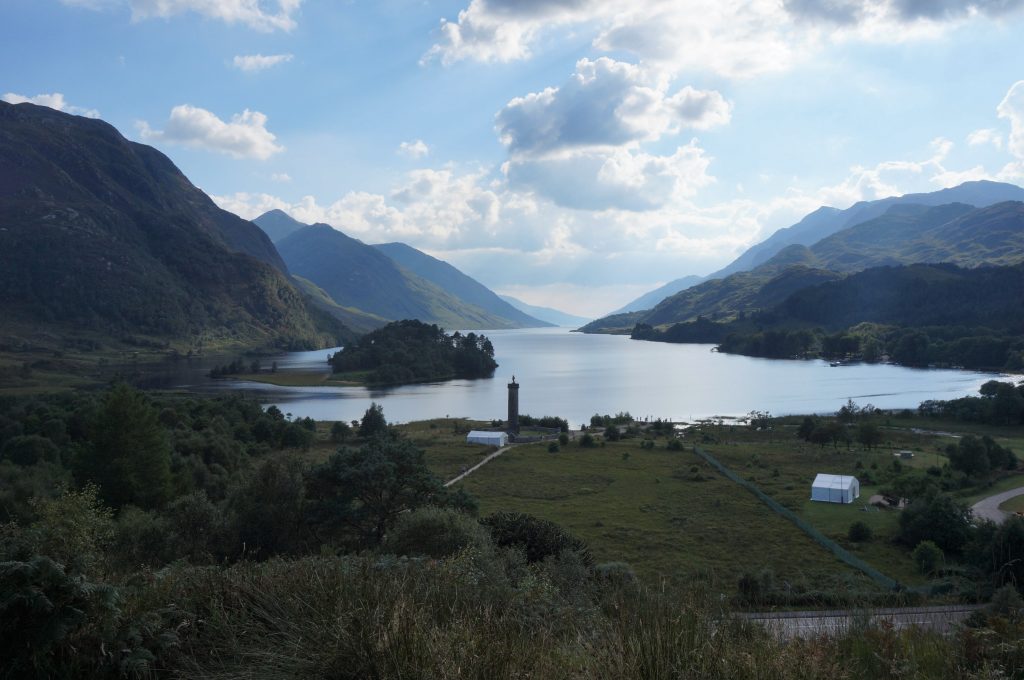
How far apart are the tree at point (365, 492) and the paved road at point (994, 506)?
2505 cm

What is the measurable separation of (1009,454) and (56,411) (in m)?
63.5

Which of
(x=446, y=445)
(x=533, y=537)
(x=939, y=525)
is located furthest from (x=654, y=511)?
(x=446, y=445)

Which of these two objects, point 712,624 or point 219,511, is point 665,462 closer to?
point 219,511

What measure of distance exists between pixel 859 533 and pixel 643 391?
69618 mm

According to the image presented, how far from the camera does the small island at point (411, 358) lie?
121 m

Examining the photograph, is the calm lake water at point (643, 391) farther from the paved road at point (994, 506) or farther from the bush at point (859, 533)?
the bush at point (859, 533)

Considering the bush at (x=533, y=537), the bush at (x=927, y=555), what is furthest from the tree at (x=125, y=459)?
the bush at (x=927, y=555)

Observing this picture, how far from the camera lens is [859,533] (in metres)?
27.7

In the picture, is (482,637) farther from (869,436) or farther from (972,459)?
(869,436)

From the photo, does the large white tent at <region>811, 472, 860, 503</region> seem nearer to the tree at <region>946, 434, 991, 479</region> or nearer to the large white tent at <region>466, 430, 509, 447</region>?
the tree at <region>946, 434, 991, 479</region>

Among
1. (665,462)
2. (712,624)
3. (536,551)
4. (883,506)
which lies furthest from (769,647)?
(665,462)

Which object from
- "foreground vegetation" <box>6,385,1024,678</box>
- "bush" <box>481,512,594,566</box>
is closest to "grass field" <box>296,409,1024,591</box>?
"foreground vegetation" <box>6,385,1024,678</box>

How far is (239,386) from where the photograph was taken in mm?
100812

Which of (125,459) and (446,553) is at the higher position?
(446,553)
